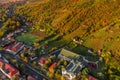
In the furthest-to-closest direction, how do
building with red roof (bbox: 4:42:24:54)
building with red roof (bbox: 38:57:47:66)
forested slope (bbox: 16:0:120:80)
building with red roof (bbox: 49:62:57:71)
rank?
building with red roof (bbox: 4:42:24:54)
forested slope (bbox: 16:0:120:80)
building with red roof (bbox: 38:57:47:66)
building with red roof (bbox: 49:62:57:71)

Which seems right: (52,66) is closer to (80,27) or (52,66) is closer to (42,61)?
(42,61)

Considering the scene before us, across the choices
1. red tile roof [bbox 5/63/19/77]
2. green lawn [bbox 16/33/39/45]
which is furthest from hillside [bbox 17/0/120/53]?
red tile roof [bbox 5/63/19/77]

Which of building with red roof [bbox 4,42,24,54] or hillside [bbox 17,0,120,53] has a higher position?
hillside [bbox 17,0,120,53]

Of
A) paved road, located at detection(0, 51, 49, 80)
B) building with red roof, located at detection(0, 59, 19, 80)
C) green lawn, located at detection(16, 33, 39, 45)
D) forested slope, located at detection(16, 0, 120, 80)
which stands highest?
forested slope, located at detection(16, 0, 120, 80)

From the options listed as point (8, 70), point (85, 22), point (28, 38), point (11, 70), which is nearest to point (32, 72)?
point (11, 70)

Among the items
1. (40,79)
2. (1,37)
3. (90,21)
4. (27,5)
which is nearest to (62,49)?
(40,79)

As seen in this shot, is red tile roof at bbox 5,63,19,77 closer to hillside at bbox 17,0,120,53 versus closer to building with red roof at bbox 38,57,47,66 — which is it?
building with red roof at bbox 38,57,47,66

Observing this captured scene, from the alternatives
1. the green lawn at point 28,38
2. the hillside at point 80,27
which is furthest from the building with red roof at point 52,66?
the green lawn at point 28,38
